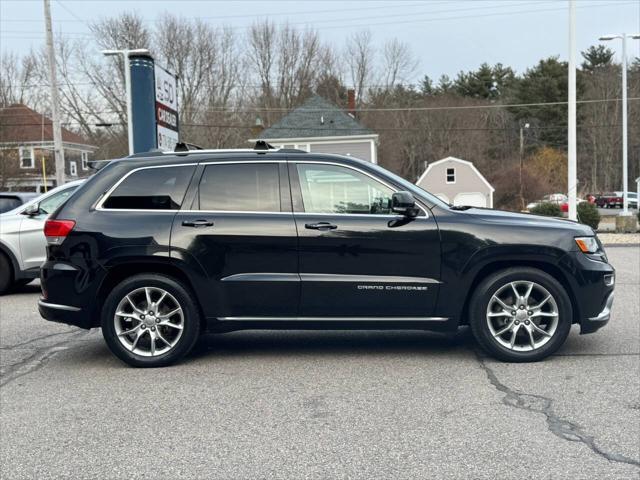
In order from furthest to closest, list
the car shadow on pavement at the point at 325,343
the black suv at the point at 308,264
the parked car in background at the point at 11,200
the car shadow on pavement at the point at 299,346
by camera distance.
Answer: the parked car in background at the point at 11,200, the car shadow on pavement at the point at 325,343, the car shadow on pavement at the point at 299,346, the black suv at the point at 308,264

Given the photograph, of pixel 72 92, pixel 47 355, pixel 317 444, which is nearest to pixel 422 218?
pixel 317 444

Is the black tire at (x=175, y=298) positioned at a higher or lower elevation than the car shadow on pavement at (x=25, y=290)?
higher

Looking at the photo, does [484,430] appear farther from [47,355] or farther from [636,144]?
[636,144]

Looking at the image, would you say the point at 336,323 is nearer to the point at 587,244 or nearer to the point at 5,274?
the point at 587,244

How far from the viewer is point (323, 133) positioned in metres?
37.8

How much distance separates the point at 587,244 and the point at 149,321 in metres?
3.90

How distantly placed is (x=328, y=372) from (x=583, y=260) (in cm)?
241

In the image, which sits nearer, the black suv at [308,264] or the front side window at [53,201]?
the black suv at [308,264]

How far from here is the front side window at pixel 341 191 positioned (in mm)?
5488

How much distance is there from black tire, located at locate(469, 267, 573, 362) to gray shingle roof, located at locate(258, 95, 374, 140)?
32267 mm

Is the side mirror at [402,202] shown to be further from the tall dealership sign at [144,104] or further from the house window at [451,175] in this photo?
the house window at [451,175]

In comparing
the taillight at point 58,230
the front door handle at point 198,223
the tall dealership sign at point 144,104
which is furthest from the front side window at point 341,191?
the tall dealership sign at point 144,104

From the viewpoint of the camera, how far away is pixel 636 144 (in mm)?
64938

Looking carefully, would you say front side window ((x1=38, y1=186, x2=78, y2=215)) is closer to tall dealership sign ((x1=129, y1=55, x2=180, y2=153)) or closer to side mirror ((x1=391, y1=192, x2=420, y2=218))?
tall dealership sign ((x1=129, y1=55, x2=180, y2=153))
